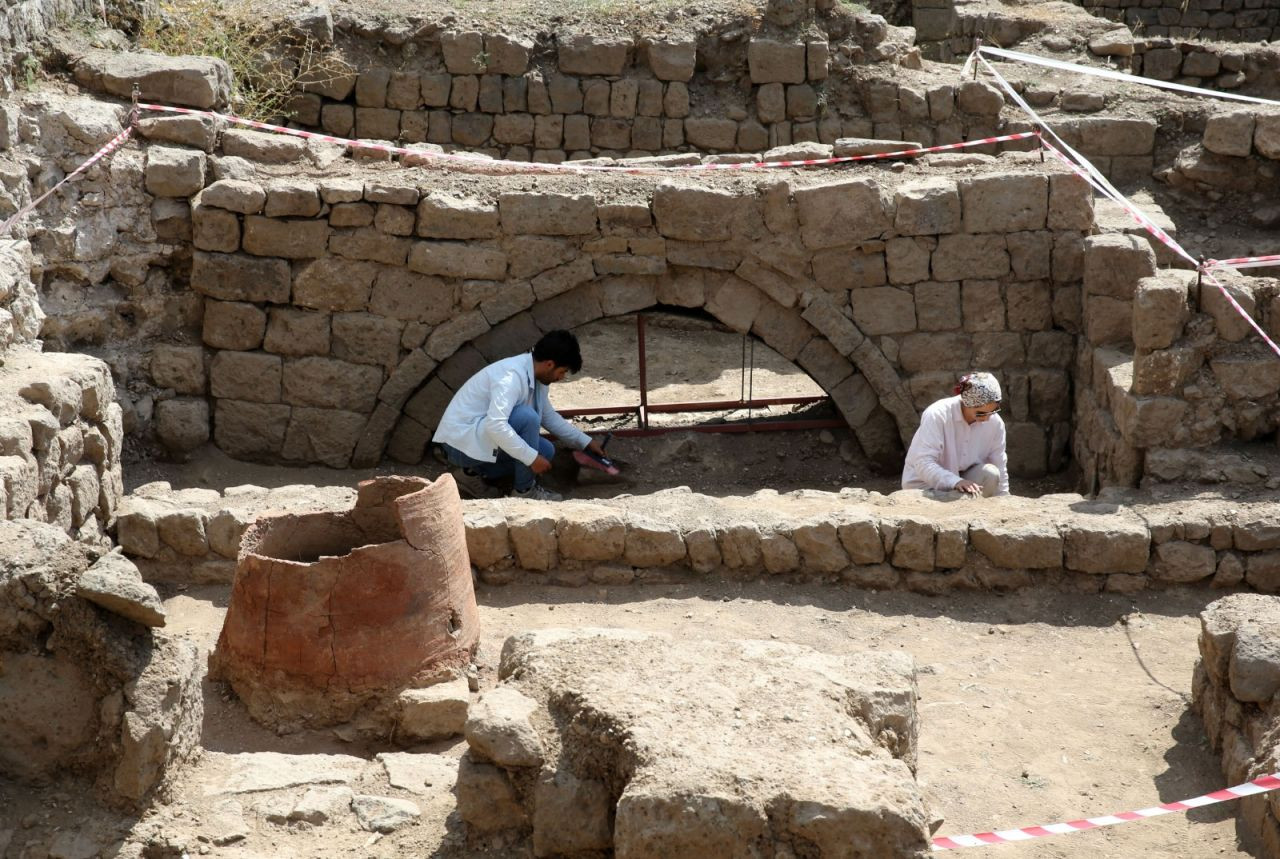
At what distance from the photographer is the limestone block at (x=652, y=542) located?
709 centimetres

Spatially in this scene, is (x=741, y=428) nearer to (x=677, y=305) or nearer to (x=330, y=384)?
(x=677, y=305)

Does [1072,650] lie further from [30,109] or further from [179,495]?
[30,109]

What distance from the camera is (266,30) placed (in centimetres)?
1175

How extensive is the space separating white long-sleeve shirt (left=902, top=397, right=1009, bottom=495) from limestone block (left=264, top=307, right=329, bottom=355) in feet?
13.3

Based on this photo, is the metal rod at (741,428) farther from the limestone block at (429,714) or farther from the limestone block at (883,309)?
the limestone block at (429,714)

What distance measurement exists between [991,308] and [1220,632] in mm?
4243

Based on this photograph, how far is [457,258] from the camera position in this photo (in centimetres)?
917

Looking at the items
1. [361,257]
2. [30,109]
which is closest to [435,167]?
[361,257]

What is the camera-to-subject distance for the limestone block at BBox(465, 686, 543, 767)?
4211 mm

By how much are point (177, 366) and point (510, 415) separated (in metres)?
2.41

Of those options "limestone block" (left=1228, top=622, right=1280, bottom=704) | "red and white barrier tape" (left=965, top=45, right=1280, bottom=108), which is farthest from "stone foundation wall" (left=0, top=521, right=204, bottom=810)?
"red and white barrier tape" (left=965, top=45, right=1280, bottom=108)

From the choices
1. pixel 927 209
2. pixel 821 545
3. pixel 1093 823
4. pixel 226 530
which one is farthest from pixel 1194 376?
pixel 226 530

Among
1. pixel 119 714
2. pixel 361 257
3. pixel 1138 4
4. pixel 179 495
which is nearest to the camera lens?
pixel 119 714

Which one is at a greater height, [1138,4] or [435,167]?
[1138,4]
